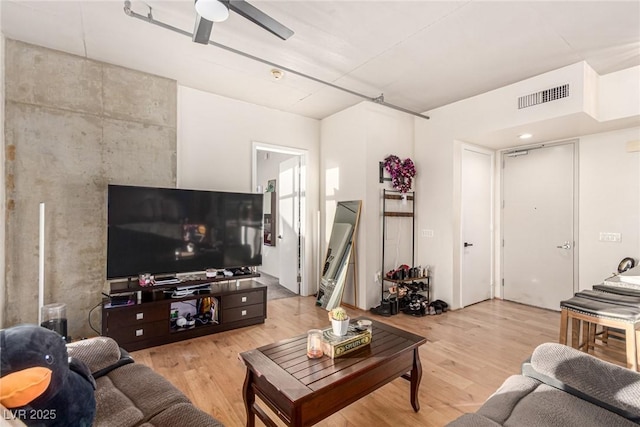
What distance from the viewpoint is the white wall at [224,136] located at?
381 cm

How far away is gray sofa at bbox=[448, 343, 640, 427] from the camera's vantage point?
3.97ft

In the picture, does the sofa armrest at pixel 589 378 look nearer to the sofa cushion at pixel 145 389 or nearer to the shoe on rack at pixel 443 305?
the sofa cushion at pixel 145 389

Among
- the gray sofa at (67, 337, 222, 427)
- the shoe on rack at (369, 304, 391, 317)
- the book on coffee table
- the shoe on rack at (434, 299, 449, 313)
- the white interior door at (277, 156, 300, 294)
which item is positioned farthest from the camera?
the white interior door at (277, 156, 300, 294)

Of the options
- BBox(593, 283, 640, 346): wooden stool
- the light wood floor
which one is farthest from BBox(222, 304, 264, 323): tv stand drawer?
BBox(593, 283, 640, 346): wooden stool

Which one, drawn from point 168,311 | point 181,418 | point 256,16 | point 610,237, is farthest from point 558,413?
point 610,237

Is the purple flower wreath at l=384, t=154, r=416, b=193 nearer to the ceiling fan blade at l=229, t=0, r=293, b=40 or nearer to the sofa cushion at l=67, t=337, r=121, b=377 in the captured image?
the ceiling fan blade at l=229, t=0, r=293, b=40

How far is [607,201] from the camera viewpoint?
377cm

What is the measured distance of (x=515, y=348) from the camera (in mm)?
3031

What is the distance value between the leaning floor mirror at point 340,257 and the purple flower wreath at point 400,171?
653 millimetres

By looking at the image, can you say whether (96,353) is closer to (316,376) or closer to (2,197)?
(316,376)

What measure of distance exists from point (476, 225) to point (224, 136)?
3.96 meters

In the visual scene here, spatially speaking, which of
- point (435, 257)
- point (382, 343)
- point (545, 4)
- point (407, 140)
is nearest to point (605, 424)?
point (382, 343)

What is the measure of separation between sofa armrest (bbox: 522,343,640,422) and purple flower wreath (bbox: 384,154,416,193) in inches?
123

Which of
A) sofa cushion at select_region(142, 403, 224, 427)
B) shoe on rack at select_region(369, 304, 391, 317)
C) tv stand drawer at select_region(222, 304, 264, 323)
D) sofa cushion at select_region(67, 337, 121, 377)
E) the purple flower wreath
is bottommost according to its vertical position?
shoe on rack at select_region(369, 304, 391, 317)
